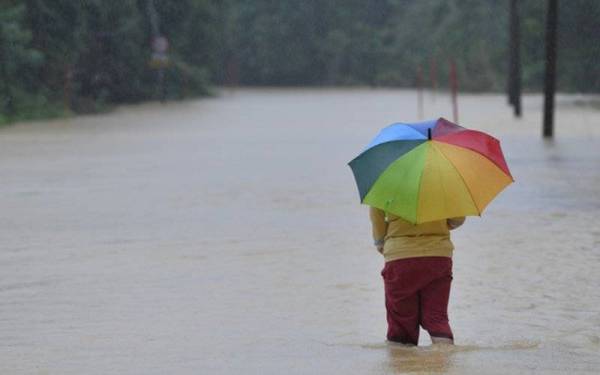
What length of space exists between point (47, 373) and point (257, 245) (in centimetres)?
626

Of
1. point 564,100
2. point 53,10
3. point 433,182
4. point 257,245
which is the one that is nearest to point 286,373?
point 433,182

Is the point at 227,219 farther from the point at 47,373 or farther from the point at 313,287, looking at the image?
the point at 47,373

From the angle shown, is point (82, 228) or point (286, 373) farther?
point (82, 228)

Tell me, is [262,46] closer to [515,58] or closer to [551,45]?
[515,58]

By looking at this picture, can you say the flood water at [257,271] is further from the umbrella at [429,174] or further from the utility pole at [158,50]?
the utility pole at [158,50]

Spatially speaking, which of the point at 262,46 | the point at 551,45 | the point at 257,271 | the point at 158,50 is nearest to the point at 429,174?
the point at 257,271

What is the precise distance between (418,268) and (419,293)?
0.19 metres

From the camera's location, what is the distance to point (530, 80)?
6091 centimetres

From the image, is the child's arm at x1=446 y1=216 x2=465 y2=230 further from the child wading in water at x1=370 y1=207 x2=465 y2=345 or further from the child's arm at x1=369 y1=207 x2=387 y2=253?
the child's arm at x1=369 y1=207 x2=387 y2=253

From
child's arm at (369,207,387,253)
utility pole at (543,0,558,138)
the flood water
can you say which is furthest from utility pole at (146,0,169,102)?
child's arm at (369,207,387,253)

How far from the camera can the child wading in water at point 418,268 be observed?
7.98m

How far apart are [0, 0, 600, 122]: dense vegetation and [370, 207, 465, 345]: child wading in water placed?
114ft

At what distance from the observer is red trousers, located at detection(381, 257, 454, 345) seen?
7973 millimetres

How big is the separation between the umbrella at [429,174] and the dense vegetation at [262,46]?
1368 inches
